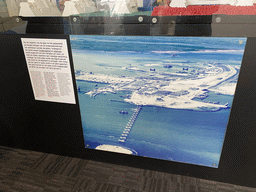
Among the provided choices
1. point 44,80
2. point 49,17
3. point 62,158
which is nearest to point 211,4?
point 49,17

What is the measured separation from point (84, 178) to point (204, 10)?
61.7 inches

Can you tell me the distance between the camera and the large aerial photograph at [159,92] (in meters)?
1.17

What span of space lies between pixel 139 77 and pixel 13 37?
39.1 inches

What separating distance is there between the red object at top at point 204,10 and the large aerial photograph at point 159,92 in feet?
0.47

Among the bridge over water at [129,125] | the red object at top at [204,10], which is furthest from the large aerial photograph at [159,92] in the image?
the red object at top at [204,10]

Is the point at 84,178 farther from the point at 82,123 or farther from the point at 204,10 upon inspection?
the point at 204,10

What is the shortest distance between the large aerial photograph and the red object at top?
0.14 metres

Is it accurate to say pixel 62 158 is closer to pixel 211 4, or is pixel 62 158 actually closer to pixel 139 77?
pixel 139 77

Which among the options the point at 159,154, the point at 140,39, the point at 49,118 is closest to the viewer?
the point at 140,39

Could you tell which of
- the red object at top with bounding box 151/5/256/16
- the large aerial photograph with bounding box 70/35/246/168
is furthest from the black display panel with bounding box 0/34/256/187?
the red object at top with bounding box 151/5/256/16

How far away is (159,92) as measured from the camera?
4.32 ft

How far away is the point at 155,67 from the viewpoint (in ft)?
4.09

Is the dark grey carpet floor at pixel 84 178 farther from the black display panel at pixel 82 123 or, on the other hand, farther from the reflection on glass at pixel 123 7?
the reflection on glass at pixel 123 7

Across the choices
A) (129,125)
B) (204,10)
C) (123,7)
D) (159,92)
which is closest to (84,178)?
(129,125)
